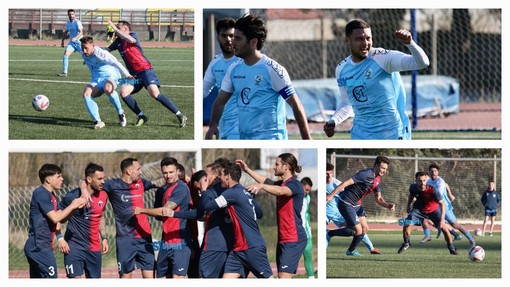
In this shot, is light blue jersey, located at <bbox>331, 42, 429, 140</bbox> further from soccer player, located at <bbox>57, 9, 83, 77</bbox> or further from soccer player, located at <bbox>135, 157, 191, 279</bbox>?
soccer player, located at <bbox>57, 9, 83, 77</bbox>

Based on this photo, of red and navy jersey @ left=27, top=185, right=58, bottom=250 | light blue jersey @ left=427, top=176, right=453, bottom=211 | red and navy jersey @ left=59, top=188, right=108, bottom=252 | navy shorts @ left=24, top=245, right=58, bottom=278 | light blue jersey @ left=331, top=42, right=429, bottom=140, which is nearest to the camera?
light blue jersey @ left=331, top=42, right=429, bottom=140

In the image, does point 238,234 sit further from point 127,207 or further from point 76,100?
point 76,100

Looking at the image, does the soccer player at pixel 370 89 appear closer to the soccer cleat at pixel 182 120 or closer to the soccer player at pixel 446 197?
the soccer cleat at pixel 182 120

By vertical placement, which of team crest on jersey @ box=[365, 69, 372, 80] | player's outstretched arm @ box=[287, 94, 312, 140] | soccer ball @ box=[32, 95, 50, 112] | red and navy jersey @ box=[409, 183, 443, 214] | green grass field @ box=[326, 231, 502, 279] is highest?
team crest on jersey @ box=[365, 69, 372, 80]

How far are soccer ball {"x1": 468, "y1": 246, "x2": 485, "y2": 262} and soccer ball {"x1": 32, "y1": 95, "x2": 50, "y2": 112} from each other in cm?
524

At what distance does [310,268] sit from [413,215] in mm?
1811

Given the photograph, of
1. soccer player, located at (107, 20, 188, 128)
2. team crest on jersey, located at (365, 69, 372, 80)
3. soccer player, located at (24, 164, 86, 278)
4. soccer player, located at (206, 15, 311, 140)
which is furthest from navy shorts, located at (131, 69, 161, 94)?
team crest on jersey, located at (365, 69, 372, 80)

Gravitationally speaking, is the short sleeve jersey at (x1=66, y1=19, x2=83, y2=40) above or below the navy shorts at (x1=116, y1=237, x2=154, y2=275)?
above

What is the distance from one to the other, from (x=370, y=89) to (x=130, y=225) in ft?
8.98

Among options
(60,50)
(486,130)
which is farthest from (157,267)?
(486,130)

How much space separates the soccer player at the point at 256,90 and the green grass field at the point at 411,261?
2203 millimetres

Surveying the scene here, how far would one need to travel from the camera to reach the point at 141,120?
9.95 m

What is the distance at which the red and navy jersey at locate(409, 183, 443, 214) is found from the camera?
37.2ft

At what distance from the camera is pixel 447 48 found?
23.5m
